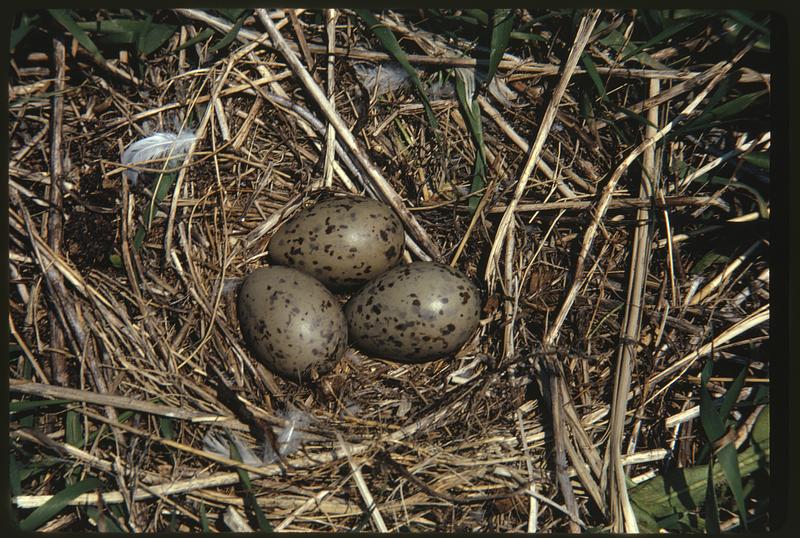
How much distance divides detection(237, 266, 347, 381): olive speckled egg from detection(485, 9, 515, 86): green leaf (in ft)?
4.04

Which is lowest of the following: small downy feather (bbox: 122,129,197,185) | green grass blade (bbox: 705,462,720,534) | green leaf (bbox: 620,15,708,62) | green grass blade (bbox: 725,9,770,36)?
green grass blade (bbox: 705,462,720,534)

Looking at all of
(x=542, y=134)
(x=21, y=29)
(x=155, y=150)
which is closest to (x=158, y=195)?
(x=155, y=150)

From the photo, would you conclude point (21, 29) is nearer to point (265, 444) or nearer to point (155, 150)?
point (155, 150)

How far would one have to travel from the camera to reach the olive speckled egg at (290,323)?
2.48 metres

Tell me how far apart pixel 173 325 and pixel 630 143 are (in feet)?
7.20

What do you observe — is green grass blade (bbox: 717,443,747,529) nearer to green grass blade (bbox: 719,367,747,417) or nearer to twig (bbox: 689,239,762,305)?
green grass blade (bbox: 719,367,747,417)

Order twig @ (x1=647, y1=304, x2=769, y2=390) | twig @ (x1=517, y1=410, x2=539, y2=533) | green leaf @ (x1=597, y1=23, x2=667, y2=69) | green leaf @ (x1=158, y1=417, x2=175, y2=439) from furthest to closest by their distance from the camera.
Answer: green leaf @ (x1=597, y1=23, x2=667, y2=69) → twig @ (x1=647, y1=304, x2=769, y2=390) → green leaf @ (x1=158, y1=417, x2=175, y2=439) → twig @ (x1=517, y1=410, x2=539, y2=533)

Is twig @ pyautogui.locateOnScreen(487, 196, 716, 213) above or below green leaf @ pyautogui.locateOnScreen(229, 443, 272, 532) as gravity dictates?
above

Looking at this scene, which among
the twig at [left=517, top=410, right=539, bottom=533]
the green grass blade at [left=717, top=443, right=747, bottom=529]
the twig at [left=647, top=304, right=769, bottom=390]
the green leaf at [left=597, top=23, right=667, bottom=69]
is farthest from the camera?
the green leaf at [left=597, top=23, right=667, bottom=69]

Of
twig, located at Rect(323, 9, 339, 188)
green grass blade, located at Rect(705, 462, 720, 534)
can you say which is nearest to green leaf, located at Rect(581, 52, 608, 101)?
Result: twig, located at Rect(323, 9, 339, 188)

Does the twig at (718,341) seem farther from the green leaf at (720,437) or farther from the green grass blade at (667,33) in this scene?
the green grass blade at (667,33)

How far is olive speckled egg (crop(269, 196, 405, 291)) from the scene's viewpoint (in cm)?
259

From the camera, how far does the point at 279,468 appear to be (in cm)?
235

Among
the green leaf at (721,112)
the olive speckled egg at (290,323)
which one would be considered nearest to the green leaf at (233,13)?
the olive speckled egg at (290,323)
